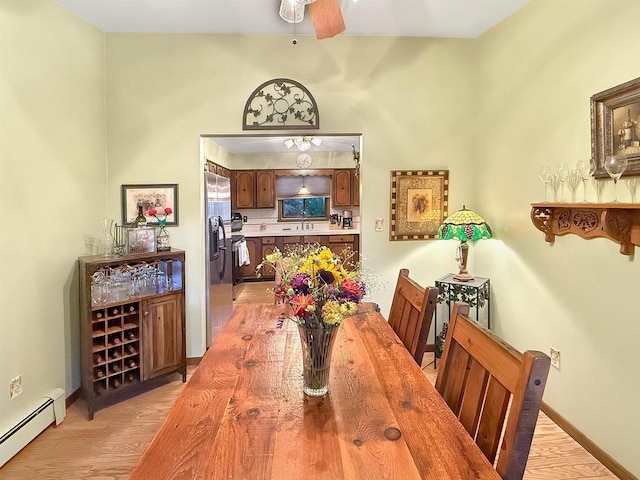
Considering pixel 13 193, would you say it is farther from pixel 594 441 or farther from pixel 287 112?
pixel 594 441

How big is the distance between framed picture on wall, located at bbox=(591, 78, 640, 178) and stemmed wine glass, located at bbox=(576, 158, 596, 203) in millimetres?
26

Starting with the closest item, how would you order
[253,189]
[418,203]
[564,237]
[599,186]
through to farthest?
[599,186], [564,237], [418,203], [253,189]

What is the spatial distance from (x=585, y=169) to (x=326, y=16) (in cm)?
Answer: 169

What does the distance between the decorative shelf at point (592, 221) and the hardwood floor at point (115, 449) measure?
1.18 meters

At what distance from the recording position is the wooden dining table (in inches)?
37.6

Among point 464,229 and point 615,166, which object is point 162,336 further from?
point 615,166

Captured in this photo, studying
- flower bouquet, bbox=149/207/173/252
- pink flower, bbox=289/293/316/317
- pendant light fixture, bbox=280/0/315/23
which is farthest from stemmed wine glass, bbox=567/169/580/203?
flower bouquet, bbox=149/207/173/252

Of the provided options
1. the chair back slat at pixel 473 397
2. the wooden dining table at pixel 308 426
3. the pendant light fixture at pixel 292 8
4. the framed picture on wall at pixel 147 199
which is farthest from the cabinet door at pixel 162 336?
the chair back slat at pixel 473 397

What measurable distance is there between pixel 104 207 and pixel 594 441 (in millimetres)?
3702

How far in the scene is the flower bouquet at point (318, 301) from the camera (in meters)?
1.23

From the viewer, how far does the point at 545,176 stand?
255cm

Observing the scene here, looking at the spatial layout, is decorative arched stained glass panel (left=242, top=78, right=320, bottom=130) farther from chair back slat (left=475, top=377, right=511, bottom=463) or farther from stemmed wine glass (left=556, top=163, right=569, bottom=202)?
chair back slat (left=475, top=377, right=511, bottom=463)

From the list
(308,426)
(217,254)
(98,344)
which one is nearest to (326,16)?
(308,426)

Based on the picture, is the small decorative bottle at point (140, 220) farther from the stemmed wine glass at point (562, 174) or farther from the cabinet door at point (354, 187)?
the cabinet door at point (354, 187)
